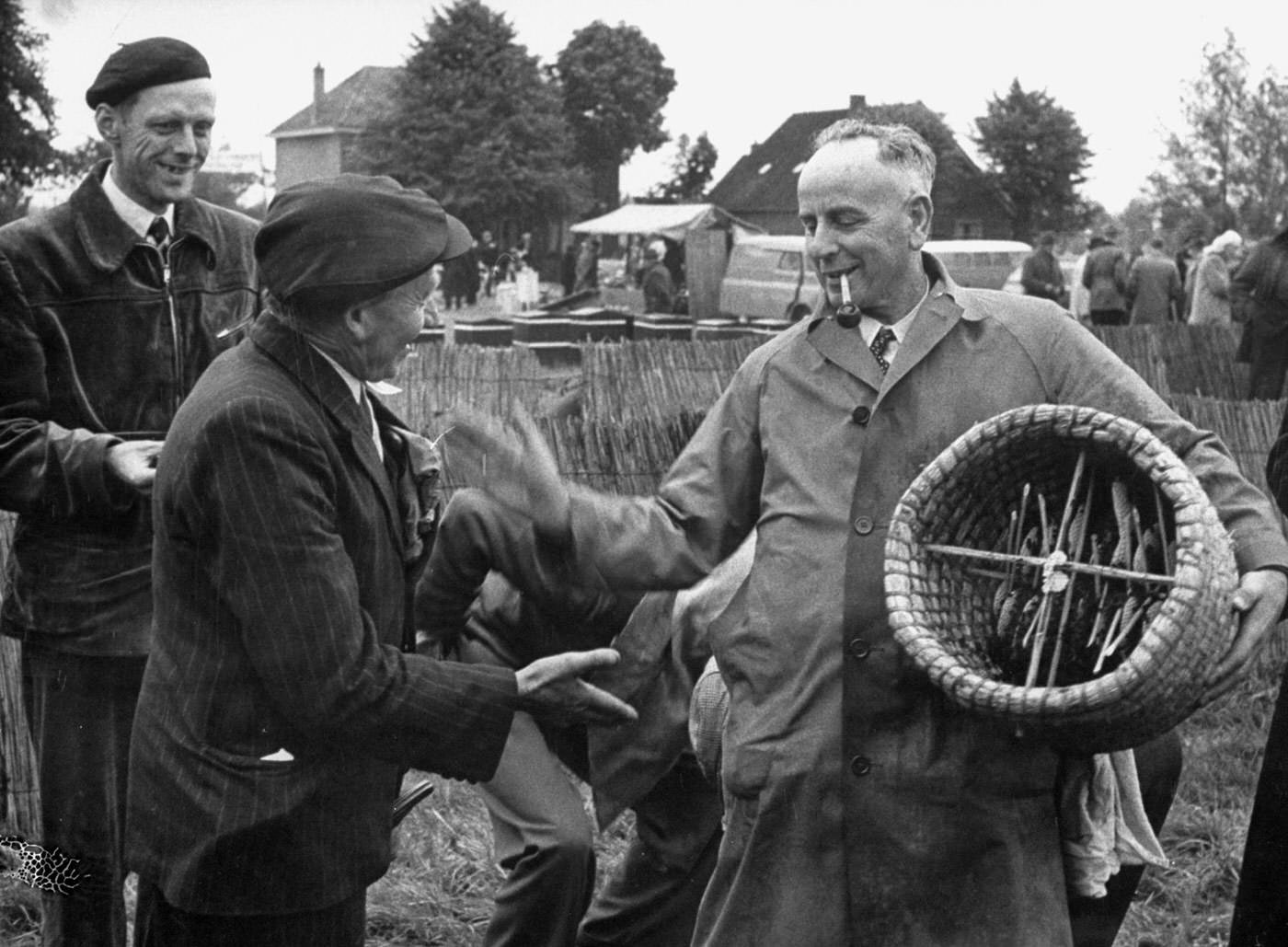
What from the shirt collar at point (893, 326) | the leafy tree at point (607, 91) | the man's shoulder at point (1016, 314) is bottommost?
the shirt collar at point (893, 326)

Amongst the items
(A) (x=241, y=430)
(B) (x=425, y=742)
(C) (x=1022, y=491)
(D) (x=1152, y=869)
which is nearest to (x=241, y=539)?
(A) (x=241, y=430)

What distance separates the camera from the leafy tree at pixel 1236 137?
1595cm

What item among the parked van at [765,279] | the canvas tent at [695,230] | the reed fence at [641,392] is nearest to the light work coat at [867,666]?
the reed fence at [641,392]

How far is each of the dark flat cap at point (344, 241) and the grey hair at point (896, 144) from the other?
3.04ft

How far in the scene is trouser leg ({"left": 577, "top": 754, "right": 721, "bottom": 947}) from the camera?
4133 millimetres

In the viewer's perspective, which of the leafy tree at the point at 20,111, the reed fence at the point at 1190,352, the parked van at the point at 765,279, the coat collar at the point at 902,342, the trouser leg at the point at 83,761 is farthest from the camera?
the parked van at the point at 765,279

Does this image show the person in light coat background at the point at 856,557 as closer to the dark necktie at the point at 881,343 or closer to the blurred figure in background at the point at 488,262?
the dark necktie at the point at 881,343

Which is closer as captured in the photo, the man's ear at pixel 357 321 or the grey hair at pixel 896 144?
the man's ear at pixel 357 321

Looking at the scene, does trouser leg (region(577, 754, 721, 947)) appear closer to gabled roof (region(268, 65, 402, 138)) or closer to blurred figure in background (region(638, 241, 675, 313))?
blurred figure in background (region(638, 241, 675, 313))

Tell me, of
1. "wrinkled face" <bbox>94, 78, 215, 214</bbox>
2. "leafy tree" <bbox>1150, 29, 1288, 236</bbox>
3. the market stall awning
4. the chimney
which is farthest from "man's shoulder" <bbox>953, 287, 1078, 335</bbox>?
the market stall awning

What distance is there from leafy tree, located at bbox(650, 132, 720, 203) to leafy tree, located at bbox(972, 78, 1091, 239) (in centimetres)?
1596

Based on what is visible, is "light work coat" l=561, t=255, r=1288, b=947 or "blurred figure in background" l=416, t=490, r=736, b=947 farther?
"blurred figure in background" l=416, t=490, r=736, b=947

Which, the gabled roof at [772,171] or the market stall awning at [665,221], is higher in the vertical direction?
the gabled roof at [772,171]

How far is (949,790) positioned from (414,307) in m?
1.20
